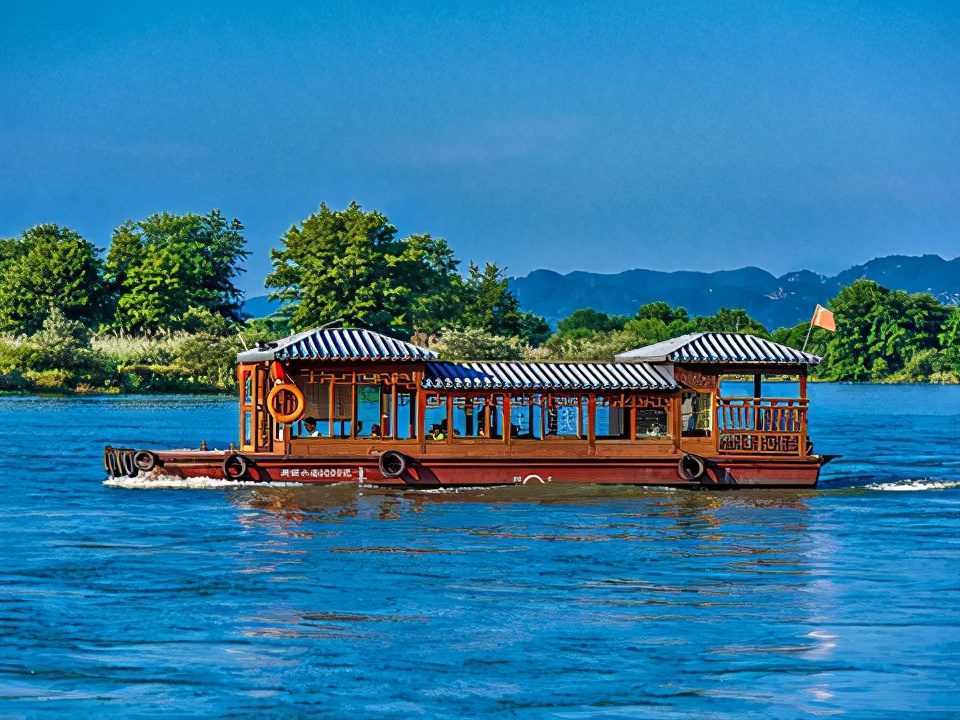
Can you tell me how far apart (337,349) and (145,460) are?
4.21 m

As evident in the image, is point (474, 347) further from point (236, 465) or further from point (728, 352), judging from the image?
point (236, 465)

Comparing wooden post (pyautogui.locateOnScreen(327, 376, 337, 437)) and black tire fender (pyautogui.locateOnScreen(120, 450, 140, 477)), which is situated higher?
wooden post (pyautogui.locateOnScreen(327, 376, 337, 437))

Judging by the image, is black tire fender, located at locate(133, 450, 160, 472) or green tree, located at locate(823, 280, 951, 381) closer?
black tire fender, located at locate(133, 450, 160, 472)

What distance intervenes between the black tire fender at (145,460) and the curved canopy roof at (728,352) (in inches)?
381

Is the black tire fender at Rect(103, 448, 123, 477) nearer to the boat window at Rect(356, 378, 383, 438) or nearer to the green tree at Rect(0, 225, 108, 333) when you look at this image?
the boat window at Rect(356, 378, 383, 438)

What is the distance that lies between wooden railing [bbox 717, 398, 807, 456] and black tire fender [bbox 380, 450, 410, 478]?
239 inches

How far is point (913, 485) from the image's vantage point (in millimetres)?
31250

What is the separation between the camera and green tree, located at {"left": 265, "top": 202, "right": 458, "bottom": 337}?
7419 centimetres

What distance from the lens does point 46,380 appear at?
68.6 metres

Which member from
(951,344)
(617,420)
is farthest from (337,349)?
(951,344)

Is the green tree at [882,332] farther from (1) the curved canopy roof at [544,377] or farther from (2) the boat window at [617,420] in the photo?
(1) the curved canopy roof at [544,377]

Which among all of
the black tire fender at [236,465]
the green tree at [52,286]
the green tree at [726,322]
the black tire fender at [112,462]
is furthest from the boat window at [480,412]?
the green tree at [726,322]

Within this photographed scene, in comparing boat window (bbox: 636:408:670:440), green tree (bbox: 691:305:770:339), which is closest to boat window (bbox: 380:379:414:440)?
boat window (bbox: 636:408:670:440)

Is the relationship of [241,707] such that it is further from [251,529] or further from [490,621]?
[251,529]
